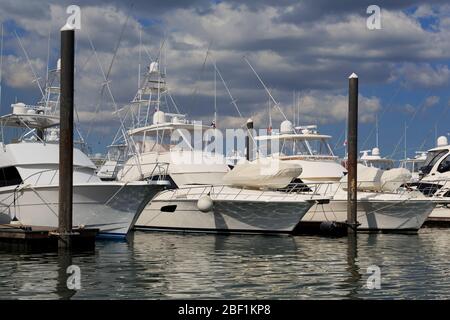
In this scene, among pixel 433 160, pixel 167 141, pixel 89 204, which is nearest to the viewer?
pixel 89 204

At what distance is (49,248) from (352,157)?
12.3m

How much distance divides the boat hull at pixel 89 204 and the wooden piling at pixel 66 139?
350cm

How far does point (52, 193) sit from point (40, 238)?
313 cm

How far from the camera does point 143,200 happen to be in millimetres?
22344

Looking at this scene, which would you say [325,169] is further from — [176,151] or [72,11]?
[72,11]

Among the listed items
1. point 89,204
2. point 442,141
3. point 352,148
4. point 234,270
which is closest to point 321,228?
point 352,148

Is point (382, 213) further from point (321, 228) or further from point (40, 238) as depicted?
point (40, 238)

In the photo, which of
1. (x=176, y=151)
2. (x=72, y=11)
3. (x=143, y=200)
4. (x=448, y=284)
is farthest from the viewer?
(x=176, y=151)

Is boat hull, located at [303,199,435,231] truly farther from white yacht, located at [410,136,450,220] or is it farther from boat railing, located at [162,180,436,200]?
white yacht, located at [410,136,450,220]

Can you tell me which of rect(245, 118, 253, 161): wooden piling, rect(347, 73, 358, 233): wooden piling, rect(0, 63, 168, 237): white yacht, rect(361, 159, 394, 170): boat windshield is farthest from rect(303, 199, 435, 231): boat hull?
rect(361, 159, 394, 170): boat windshield

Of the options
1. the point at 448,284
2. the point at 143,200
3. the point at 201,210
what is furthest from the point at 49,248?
the point at 448,284

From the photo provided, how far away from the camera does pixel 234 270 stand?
1567 centimetres

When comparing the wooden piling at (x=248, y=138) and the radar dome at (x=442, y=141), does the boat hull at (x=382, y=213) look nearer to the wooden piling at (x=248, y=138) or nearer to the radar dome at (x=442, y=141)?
the wooden piling at (x=248, y=138)

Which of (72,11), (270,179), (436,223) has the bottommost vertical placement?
(436,223)
